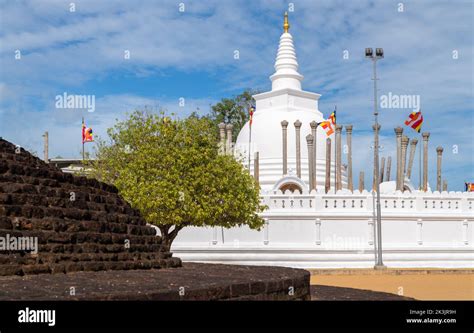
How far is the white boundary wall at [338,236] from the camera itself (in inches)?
1294

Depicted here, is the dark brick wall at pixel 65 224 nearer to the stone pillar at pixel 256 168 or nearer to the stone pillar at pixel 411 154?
the stone pillar at pixel 256 168

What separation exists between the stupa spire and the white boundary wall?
19.8 meters

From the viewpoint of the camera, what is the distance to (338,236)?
33219mm

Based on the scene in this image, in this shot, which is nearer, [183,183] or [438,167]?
[183,183]

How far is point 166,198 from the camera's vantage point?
25.2 metres

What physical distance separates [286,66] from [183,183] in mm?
29406

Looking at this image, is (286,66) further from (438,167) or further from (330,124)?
(438,167)

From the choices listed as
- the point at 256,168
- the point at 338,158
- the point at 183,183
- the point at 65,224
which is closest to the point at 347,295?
the point at 65,224

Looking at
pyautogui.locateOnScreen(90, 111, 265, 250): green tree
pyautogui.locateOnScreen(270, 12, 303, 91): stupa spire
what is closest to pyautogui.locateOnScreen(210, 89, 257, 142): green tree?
pyautogui.locateOnScreen(270, 12, 303, 91): stupa spire

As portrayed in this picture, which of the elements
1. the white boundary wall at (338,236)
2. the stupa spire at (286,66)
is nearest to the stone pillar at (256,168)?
the white boundary wall at (338,236)

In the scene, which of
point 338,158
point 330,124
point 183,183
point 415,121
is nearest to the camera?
point 183,183
